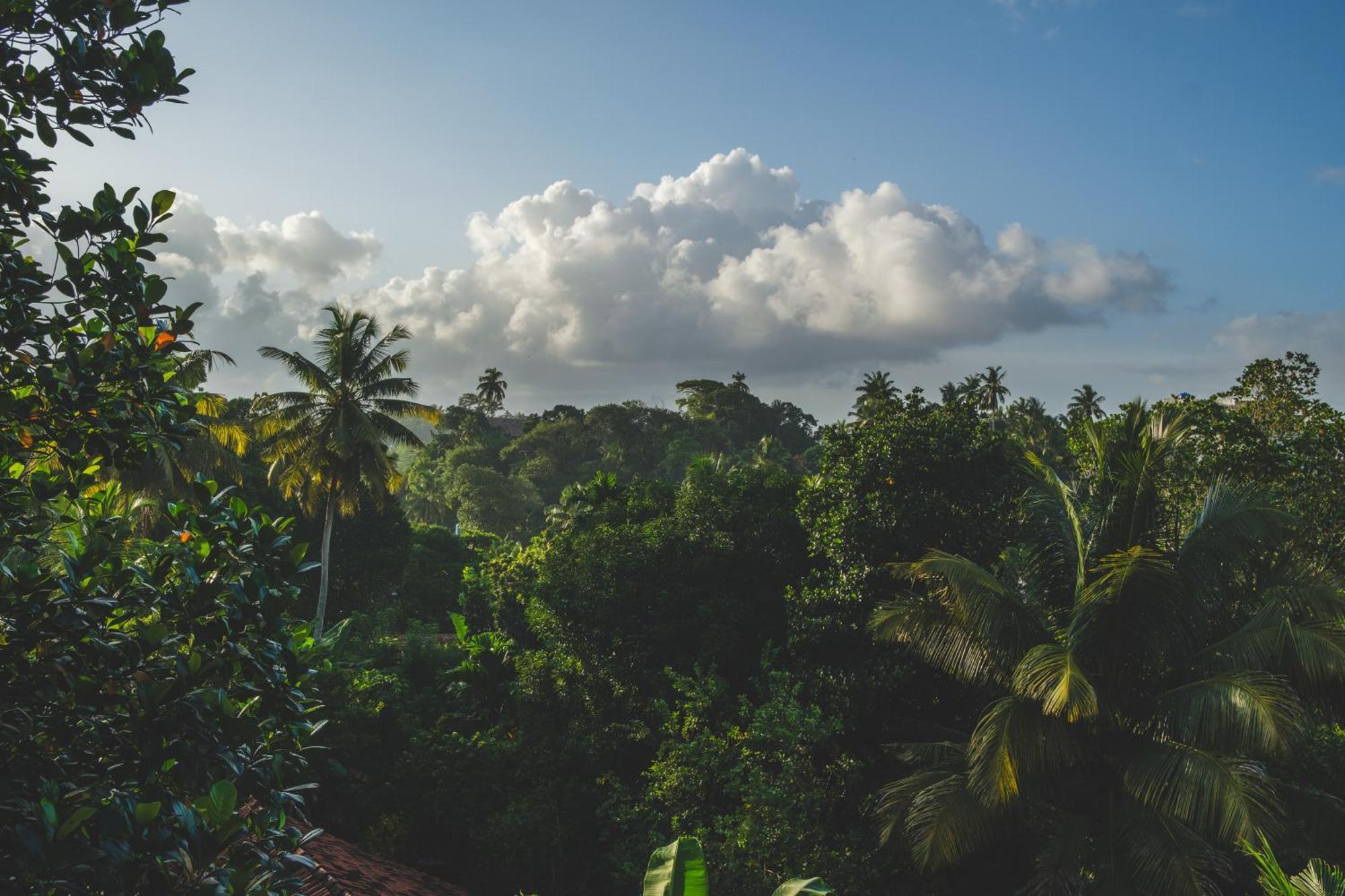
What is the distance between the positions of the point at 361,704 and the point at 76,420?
13.9 m

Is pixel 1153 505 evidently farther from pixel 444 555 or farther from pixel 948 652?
pixel 444 555

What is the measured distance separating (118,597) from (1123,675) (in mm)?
10482

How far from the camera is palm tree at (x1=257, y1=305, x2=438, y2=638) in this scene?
81.1ft

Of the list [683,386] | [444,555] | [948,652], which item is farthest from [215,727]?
[683,386]

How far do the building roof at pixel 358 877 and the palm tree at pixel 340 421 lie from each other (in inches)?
451

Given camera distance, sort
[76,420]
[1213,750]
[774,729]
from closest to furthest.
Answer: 1. [76,420]
2. [1213,750]
3. [774,729]

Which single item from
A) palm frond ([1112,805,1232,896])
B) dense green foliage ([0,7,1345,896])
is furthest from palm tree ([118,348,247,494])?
palm frond ([1112,805,1232,896])

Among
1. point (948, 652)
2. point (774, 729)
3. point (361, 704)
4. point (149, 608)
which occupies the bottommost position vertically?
point (361, 704)

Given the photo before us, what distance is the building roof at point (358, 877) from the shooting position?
10.1 m

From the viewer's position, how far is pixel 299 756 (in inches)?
186

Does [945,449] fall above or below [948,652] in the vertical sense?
above

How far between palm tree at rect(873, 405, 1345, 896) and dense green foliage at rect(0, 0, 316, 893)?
7418 millimetres

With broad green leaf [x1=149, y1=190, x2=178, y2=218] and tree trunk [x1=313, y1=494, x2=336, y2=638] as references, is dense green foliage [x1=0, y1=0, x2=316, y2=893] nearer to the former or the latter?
broad green leaf [x1=149, y1=190, x2=178, y2=218]

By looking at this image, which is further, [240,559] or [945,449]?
[945,449]
